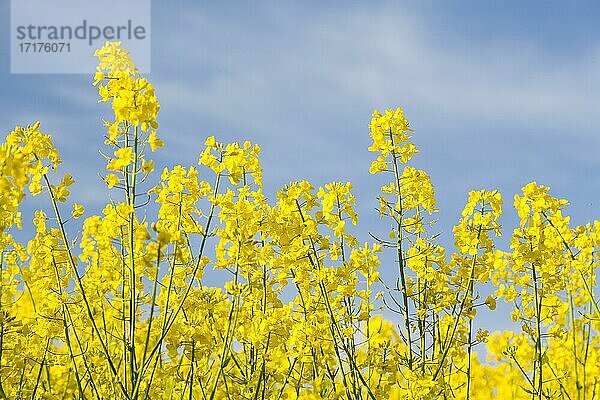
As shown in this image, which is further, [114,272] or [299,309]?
[299,309]

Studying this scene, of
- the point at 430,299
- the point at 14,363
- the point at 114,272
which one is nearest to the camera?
the point at 114,272

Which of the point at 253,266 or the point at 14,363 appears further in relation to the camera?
the point at 14,363

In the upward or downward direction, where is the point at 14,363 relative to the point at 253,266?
downward

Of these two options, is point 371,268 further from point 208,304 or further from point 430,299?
point 208,304

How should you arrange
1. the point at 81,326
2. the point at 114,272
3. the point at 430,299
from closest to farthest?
1. the point at 114,272
2. the point at 430,299
3. the point at 81,326

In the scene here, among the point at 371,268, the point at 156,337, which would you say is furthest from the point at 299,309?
the point at 156,337

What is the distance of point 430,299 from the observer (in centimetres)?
435

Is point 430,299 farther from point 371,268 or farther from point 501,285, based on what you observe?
point 501,285

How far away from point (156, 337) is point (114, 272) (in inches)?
34.8

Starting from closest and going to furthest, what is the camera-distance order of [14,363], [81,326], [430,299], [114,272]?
[114,272] < [430,299] < [14,363] < [81,326]

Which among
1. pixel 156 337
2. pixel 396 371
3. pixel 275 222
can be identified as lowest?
pixel 396 371

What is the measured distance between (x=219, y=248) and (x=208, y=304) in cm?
29

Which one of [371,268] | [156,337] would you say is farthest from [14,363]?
[371,268]

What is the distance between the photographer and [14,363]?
4.64 metres
